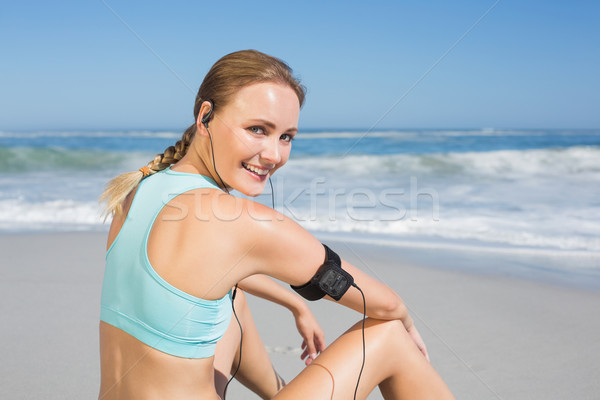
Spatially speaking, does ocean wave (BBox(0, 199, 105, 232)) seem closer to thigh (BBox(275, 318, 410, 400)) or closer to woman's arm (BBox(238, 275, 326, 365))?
Result: woman's arm (BBox(238, 275, 326, 365))

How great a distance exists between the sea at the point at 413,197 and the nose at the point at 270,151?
673 millimetres

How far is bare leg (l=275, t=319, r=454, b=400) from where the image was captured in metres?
1.59

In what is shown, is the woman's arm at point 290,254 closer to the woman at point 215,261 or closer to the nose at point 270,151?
the woman at point 215,261

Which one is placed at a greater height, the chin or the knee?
the chin

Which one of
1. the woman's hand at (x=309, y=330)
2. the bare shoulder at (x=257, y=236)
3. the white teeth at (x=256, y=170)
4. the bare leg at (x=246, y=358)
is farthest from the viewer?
the woman's hand at (x=309, y=330)

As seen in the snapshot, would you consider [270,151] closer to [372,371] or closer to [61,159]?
[372,371]

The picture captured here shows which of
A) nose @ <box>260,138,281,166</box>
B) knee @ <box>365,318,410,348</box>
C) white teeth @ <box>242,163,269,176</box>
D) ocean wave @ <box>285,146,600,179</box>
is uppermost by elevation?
nose @ <box>260,138,281,166</box>

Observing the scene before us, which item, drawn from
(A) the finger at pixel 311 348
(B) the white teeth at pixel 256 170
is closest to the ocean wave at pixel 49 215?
(A) the finger at pixel 311 348

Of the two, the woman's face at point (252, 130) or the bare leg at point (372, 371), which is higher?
the woman's face at point (252, 130)

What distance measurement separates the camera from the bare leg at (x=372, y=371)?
1588mm

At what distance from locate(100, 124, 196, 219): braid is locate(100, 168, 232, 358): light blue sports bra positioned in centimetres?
10

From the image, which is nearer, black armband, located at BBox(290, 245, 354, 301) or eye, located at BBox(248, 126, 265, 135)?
black armband, located at BBox(290, 245, 354, 301)

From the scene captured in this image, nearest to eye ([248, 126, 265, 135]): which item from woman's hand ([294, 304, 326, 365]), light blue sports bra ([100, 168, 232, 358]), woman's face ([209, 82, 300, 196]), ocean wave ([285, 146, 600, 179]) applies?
woman's face ([209, 82, 300, 196])

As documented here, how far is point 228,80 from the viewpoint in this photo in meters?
1.68
